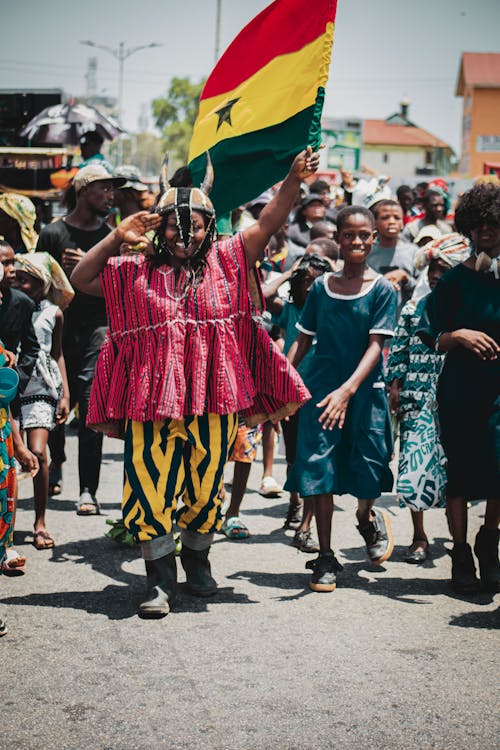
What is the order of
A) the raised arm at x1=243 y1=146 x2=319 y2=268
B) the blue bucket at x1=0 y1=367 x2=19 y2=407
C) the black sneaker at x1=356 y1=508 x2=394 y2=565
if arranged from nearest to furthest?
1. the blue bucket at x1=0 y1=367 x2=19 y2=407
2. the raised arm at x1=243 y1=146 x2=319 y2=268
3. the black sneaker at x1=356 y1=508 x2=394 y2=565

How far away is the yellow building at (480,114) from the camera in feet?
204

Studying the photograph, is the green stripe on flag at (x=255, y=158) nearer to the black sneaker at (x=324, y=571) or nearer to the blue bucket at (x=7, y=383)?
the blue bucket at (x=7, y=383)

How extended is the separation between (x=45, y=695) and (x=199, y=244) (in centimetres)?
225

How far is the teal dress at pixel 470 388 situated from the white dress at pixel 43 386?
249cm

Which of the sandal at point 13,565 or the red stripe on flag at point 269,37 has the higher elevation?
the red stripe on flag at point 269,37

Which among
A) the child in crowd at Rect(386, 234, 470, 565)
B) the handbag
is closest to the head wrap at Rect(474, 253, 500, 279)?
the child in crowd at Rect(386, 234, 470, 565)

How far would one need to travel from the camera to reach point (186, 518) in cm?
543

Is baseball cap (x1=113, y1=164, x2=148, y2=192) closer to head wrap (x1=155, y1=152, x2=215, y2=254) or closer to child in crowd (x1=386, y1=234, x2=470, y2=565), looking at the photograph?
child in crowd (x1=386, y1=234, x2=470, y2=565)

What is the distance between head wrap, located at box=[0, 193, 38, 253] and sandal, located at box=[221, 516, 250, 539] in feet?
7.77

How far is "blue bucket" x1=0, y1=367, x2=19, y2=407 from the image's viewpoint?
185 inches

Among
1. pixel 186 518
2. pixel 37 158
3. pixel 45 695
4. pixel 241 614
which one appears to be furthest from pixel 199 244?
pixel 37 158

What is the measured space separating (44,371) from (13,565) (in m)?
1.37

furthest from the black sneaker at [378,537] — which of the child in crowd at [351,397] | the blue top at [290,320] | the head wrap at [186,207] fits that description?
the head wrap at [186,207]

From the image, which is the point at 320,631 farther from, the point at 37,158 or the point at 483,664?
the point at 37,158
